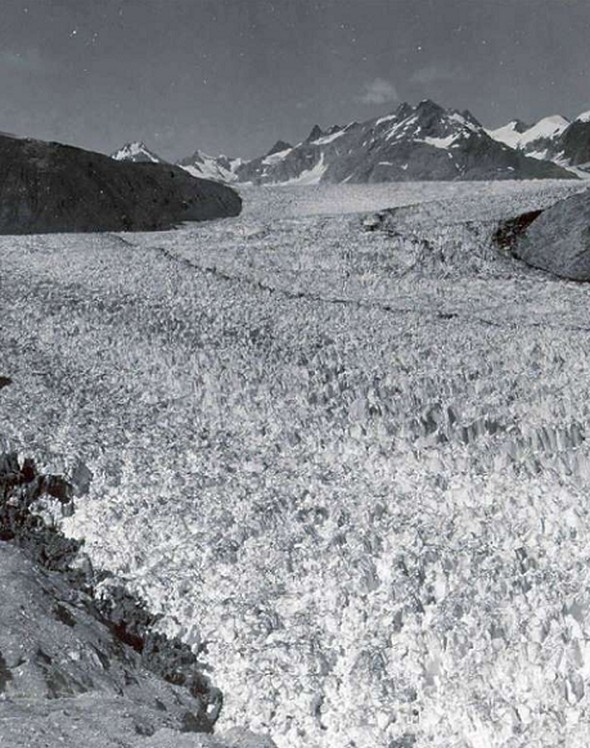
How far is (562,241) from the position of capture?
85.5ft

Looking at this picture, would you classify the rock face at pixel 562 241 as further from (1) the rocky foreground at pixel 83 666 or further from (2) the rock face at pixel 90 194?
(2) the rock face at pixel 90 194

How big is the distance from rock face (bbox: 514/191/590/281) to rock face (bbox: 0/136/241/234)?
25080 mm

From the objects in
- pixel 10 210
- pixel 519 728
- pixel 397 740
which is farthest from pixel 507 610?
pixel 10 210

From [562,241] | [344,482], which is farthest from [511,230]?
[344,482]

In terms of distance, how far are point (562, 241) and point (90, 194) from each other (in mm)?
32899

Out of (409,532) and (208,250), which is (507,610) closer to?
(409,532)

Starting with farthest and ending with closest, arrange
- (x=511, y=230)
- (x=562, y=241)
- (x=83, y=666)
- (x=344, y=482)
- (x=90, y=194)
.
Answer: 1. (x=90, y=194)
2. (x=511, y=230)
3. (x=562, y=241)
4. (x=344, y=482)
5. (x=83, y=666)

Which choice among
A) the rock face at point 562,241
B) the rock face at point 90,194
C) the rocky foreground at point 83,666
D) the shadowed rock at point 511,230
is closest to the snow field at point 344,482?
the rocky foreground at point 83,666

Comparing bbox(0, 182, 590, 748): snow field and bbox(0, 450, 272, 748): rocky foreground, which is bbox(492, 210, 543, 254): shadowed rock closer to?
bbox(0, 182, 590, 748): snow field

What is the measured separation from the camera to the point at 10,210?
4512cm

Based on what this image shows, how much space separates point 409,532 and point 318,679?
308 centimetres

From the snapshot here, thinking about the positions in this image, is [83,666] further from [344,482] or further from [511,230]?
[511,230]

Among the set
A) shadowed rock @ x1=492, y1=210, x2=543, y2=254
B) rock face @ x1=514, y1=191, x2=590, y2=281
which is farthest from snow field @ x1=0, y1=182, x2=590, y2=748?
shadowed rock @ x1=492, y1=210, x2=543, y2=254

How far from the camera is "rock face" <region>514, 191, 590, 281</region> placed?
24844 mm
